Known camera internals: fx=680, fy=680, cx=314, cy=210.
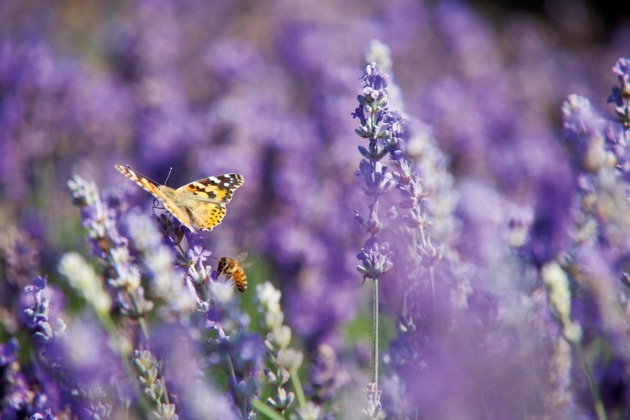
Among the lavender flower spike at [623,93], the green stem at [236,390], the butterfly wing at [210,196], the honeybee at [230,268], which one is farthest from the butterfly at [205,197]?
the lavender flower spike at [623,93]

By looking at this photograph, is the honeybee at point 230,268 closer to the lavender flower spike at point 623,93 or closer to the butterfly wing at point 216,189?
the butterfly wing at point 216,189

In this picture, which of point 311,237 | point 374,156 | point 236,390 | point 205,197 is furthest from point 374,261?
point 311,237

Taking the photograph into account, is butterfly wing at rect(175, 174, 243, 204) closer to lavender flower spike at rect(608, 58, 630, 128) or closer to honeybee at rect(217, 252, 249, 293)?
honeybee at rect(217, 252, 249, 293)

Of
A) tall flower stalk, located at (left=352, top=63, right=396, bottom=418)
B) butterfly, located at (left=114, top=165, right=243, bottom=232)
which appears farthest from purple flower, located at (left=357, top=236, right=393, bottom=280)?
butterfly, located at (left=114, top=165, right=243, bottom=232)

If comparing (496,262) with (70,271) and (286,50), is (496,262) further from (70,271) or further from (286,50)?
(286,50)

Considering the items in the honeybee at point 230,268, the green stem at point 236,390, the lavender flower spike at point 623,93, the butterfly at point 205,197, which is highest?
the lavender flower spike at point 623,93

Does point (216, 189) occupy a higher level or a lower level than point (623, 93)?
lower

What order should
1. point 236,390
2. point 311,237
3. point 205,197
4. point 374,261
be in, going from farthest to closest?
point 311,237 → point 205,197 → point 374,261 → point 236,390

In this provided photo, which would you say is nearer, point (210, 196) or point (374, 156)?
point (374, 156)

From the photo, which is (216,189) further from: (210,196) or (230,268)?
(230,268)
